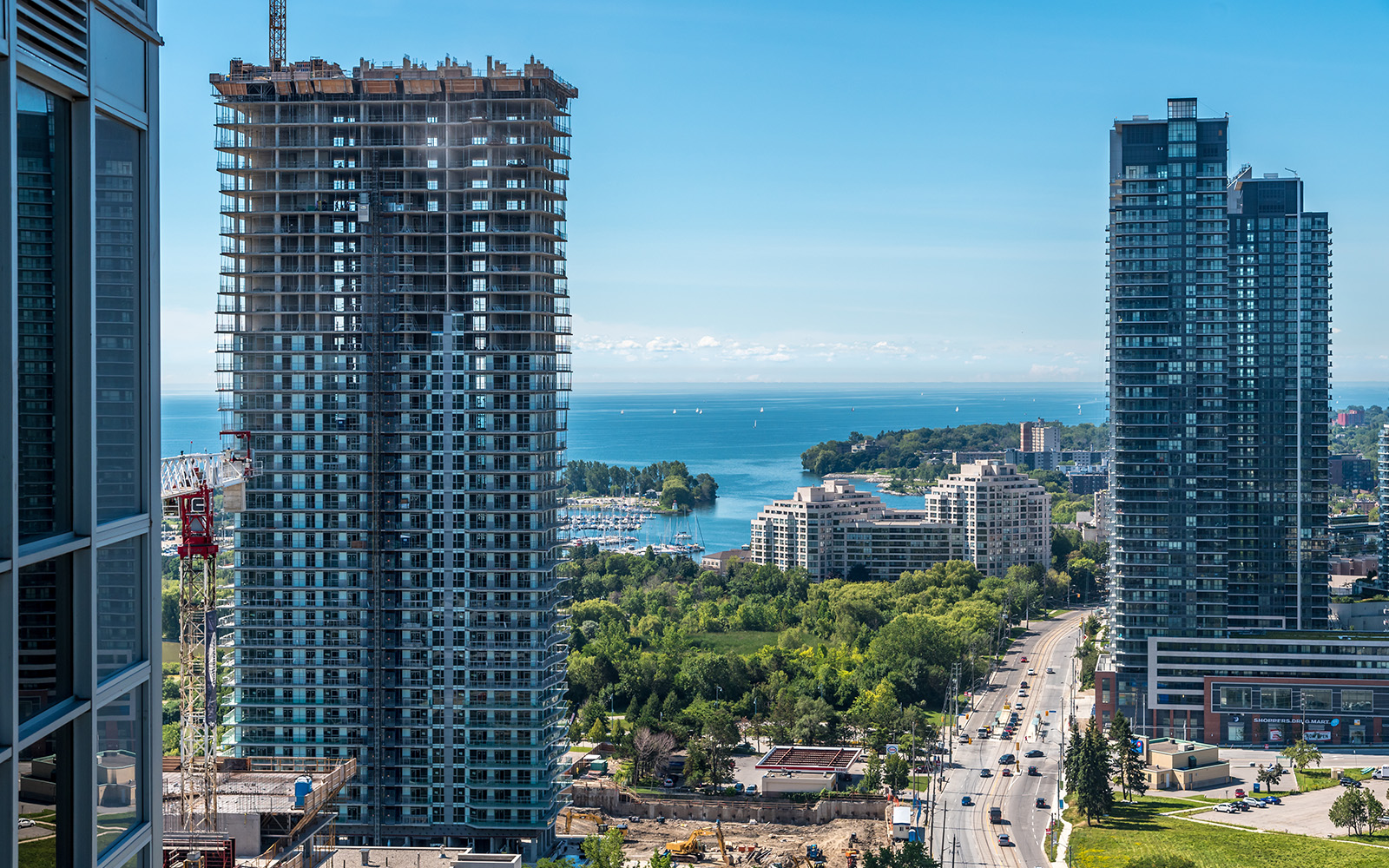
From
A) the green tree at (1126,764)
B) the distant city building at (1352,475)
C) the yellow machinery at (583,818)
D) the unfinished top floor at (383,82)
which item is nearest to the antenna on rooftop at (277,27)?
the unfinished top floor at (383,82)

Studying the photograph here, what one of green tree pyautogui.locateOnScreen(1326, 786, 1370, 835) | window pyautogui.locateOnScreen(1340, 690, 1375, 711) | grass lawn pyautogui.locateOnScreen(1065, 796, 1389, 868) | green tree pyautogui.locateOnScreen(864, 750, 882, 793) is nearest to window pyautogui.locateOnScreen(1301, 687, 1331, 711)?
window pyautogui.locateOnScreen(1340, 690, 1375, 711)

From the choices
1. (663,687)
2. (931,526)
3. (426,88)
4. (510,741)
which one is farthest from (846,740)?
(931,526)

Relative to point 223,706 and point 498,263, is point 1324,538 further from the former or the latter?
point 223,706

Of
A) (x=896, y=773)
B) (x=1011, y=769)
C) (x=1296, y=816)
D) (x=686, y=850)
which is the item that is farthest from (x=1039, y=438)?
(x=686, y=850)

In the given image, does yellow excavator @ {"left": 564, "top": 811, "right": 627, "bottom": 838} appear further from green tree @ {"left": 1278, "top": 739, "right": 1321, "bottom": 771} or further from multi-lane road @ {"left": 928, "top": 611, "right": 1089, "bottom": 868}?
green tree @ {"left": 1278, "top": 739, "right": 1321, "bottom": 771}

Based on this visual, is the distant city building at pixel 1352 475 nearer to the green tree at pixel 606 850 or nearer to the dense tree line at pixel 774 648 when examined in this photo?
the dense tree line at pixel 774 648

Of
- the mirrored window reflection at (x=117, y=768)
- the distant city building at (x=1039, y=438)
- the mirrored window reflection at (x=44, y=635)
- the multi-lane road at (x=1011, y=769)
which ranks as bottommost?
the multi-lane road at (x=1011, y=769)
